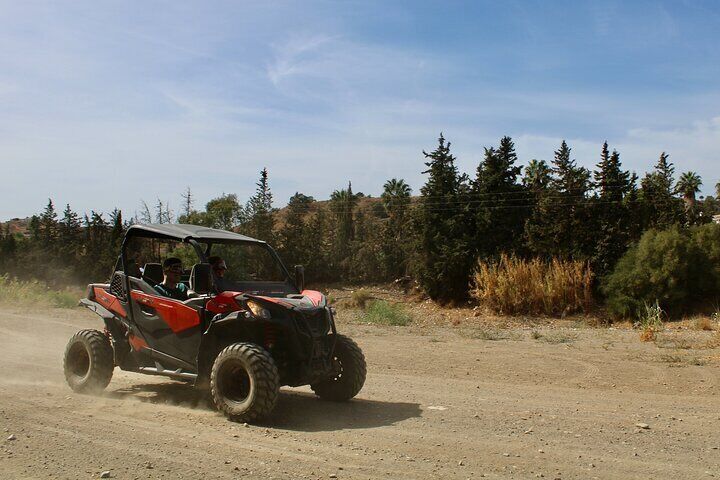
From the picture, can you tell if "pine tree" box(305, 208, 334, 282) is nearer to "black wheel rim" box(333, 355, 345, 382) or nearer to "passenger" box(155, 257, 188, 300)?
"passenger" box(155, 257, 188, 300)

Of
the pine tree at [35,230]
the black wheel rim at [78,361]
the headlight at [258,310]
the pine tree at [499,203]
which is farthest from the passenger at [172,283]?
the pine tree at [35,230]

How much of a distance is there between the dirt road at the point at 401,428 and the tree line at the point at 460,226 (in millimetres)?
27632

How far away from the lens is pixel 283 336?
8047mm

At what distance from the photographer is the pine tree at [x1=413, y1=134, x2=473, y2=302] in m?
43.3

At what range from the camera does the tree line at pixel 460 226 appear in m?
40.2

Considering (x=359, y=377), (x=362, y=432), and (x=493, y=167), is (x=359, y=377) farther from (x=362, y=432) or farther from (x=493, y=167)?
(x=493, y=167)

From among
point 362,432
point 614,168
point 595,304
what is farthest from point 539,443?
point 614,168

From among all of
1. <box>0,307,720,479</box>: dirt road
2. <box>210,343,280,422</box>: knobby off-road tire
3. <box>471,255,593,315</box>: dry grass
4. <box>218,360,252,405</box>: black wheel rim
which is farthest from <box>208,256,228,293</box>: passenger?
<box>471,255,593,315</box>: dry grass

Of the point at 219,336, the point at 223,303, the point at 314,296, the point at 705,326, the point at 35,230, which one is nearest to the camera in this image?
the point at 223,303

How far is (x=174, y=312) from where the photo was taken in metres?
8.52

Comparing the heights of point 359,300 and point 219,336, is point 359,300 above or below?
below

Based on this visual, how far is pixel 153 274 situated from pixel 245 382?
8.18 feet

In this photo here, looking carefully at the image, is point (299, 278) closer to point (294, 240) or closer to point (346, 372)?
point (346, 372)

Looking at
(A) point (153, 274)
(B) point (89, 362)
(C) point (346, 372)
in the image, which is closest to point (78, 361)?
(B) point (89, 362)
